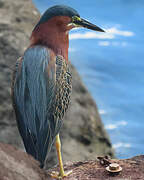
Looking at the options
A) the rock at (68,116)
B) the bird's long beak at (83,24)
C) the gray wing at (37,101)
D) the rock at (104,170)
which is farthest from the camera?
the rock at (68,116)

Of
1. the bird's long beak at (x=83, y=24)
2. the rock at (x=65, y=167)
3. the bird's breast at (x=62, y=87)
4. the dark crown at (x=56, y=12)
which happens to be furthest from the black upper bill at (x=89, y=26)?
the rock at (x=65, y=167)

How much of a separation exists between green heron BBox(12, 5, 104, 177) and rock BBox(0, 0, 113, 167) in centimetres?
329

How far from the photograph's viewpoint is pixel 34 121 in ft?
11.0

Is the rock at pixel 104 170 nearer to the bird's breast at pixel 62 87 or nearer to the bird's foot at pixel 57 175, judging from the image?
the bird's foot at pixel 57 175

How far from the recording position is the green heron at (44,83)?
3381 mm

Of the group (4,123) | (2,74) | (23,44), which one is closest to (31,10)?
(23,44)

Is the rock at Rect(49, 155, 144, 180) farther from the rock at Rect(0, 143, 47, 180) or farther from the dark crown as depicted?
the dark crown

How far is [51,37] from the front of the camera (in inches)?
141

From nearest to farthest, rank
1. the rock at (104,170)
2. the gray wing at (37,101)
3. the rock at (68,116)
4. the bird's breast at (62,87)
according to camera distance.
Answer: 1. the gray wing at (37,101)
2. the bird's breast at (62,87)
3. the rock at (104,170)
4. the rock at (68,116)

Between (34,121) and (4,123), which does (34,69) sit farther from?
(4,123)

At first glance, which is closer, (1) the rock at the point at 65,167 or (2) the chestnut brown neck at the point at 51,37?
(1) the rock at the point at 65,167

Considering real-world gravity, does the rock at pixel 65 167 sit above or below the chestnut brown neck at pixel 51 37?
below

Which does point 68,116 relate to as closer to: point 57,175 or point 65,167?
point 65,167

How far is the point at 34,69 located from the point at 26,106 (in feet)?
1.13
